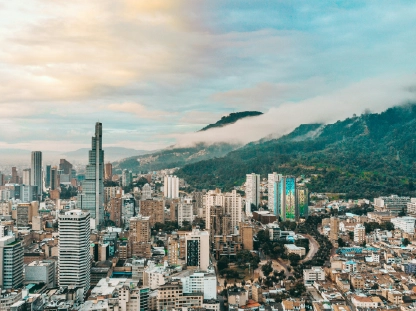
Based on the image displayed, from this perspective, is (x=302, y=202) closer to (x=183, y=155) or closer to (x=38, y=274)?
(x=38, y=274)

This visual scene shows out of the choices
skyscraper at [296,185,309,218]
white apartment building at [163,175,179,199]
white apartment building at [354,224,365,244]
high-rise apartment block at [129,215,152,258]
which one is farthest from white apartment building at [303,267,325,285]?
white apartment building at [163,175,179,199]

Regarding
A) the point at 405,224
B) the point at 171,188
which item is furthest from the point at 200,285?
the point at 171,188

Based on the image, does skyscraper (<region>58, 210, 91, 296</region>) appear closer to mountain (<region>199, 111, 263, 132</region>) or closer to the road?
the road

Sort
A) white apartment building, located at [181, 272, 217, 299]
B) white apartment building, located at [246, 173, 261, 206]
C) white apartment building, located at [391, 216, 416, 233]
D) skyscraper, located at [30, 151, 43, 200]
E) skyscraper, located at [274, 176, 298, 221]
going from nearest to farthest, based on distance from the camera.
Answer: white apartment building, located at [181, 272, 217, 299] → white apartment building, located at [391, 216, 416, 233] → skyscraper, located at [274, 176, 298, 221] → white apartment building, located at [246, 173, 261, 206] → skyscraper, located at [30, 151, 43, 200]

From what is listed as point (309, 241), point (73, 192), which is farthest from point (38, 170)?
point (309, 241)

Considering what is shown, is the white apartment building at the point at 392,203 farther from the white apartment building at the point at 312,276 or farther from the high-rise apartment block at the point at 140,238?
the high-rise apartment block at the point at 140,238
